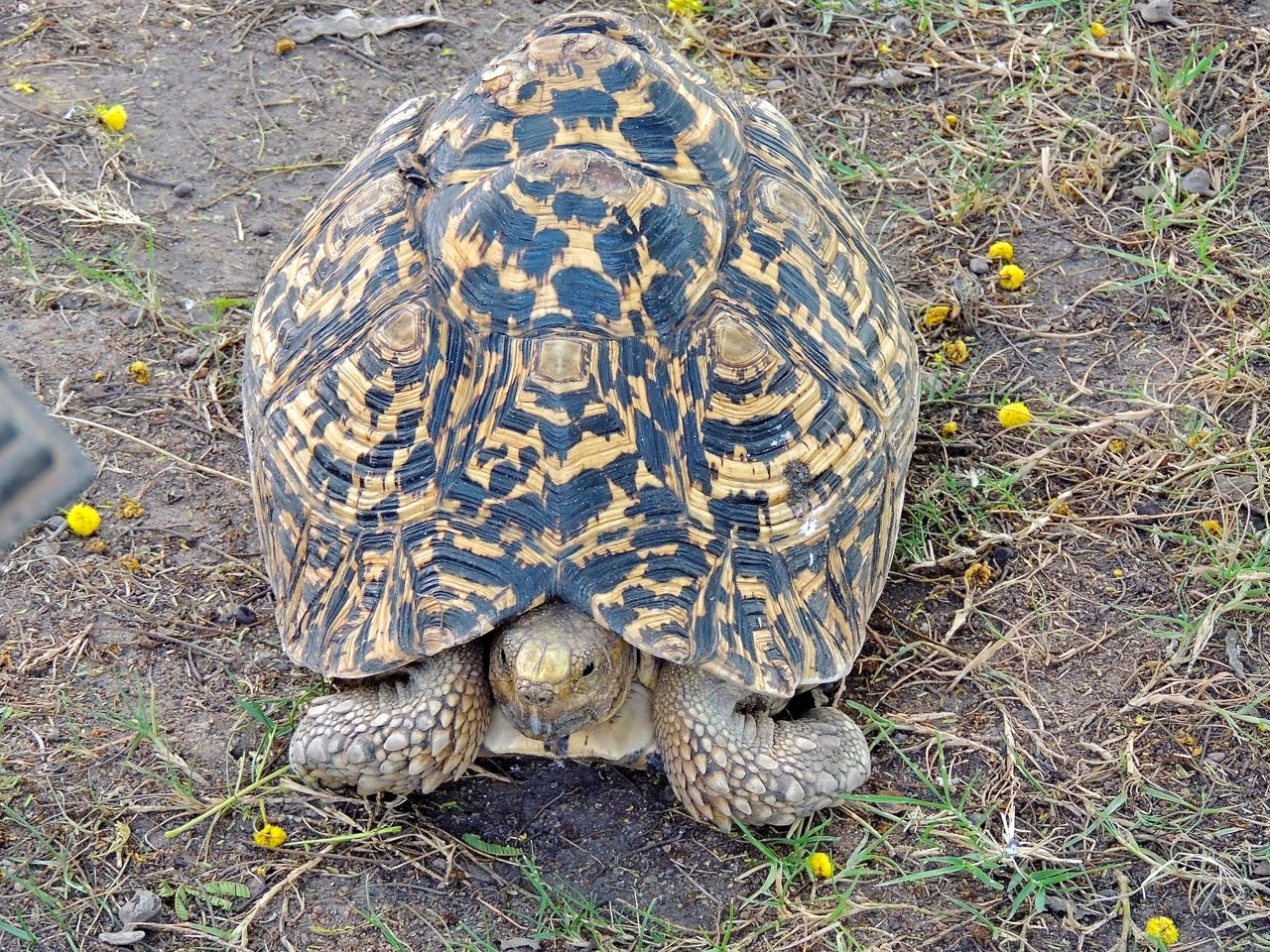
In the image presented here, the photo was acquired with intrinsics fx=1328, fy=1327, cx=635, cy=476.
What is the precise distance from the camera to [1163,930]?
8.66 ft

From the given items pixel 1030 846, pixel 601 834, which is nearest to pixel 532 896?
pixel 601 834

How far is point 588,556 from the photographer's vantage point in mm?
2605

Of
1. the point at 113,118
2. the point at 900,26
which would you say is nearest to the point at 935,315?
the point at 900,26

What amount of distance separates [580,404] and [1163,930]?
156cm

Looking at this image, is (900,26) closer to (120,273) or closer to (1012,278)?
(1012,278)

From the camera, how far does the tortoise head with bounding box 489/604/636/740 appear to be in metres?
2.58

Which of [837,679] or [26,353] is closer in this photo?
[837,679]

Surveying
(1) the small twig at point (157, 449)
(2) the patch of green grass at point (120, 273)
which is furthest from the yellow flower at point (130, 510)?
(2) the patch of green grass at point (120, 273)

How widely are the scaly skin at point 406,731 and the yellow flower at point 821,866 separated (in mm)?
753

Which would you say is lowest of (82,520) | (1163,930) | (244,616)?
(1163,930)

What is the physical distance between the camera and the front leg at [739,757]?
2766 mm

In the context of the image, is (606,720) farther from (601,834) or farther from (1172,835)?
(1172,835)

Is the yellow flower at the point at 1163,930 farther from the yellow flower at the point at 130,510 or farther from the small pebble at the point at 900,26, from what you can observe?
the small pebble at the point at 900,26

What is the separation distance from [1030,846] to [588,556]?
1.13 m
